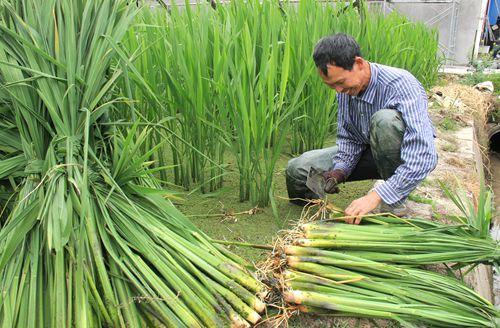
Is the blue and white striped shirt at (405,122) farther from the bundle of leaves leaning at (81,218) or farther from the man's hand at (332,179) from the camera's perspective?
the bundle of leaves leaning at (81,218)

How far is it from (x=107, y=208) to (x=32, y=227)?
0.65 ft

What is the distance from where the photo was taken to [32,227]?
122 cm

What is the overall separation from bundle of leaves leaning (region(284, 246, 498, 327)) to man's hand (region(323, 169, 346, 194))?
0.62 m

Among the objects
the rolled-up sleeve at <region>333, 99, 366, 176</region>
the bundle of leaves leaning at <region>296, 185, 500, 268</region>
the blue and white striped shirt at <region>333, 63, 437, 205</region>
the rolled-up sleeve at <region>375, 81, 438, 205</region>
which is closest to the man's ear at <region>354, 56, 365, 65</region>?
the blue and white striped shirt at <region>333, 63, 437, 205</region>

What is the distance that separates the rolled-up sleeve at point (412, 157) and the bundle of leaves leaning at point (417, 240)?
0.14 metres

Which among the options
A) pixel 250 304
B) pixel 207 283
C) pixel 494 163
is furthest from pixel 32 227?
pixel 494 163

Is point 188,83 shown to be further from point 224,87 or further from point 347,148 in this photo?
point 347,148

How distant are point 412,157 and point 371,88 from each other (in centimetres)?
36

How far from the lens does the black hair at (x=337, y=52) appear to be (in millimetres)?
1665

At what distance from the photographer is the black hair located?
1.67 metres

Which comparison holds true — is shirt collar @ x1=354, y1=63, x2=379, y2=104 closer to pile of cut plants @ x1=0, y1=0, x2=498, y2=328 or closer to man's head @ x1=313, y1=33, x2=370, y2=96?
man's head @ x1=313, y1=33, x2=370, y2=96

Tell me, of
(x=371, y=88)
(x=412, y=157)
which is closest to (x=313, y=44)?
(x=371, y=88)

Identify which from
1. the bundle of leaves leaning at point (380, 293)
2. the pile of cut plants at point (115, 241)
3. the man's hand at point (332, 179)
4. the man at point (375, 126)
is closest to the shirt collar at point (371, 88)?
the man at point (375, 126)

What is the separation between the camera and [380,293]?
52.6 inches
